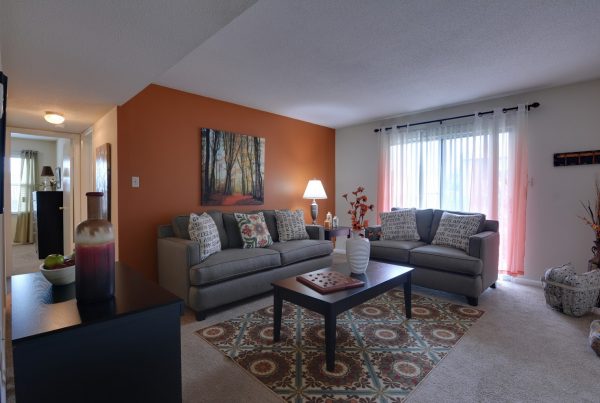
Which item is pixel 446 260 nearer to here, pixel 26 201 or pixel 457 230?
pixel 457 230

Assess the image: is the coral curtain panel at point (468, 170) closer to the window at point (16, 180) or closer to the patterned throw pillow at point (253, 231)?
the patterned throw pillow at point (253, 231)

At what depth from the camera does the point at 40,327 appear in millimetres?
930

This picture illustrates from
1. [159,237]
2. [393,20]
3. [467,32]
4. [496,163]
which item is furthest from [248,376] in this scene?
[496,163]

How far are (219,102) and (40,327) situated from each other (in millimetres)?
3487

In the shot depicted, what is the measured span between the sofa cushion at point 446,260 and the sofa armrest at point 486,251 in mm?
88

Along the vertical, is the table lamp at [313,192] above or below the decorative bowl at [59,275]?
above

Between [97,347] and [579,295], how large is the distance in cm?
360

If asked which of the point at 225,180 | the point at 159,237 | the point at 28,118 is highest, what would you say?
the point at 28,118

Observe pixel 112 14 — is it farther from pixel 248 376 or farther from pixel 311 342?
pixel 311 342

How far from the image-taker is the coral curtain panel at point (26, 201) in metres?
6.52

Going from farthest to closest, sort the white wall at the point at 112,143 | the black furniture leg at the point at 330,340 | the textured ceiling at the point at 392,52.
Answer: the white wall at the point at 112,143, the textured ceiling at the point at 392,52, the black furniture leg at the point at 330,340

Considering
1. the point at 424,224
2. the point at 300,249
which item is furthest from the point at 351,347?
the point at 424,224

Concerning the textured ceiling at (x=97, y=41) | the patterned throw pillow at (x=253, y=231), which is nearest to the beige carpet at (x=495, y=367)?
the patterned throw pillow at (x=253, y=231)

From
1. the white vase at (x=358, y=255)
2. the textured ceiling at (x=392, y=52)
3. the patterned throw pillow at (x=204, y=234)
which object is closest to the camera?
the textured ceiling at (x=392, y=52)
